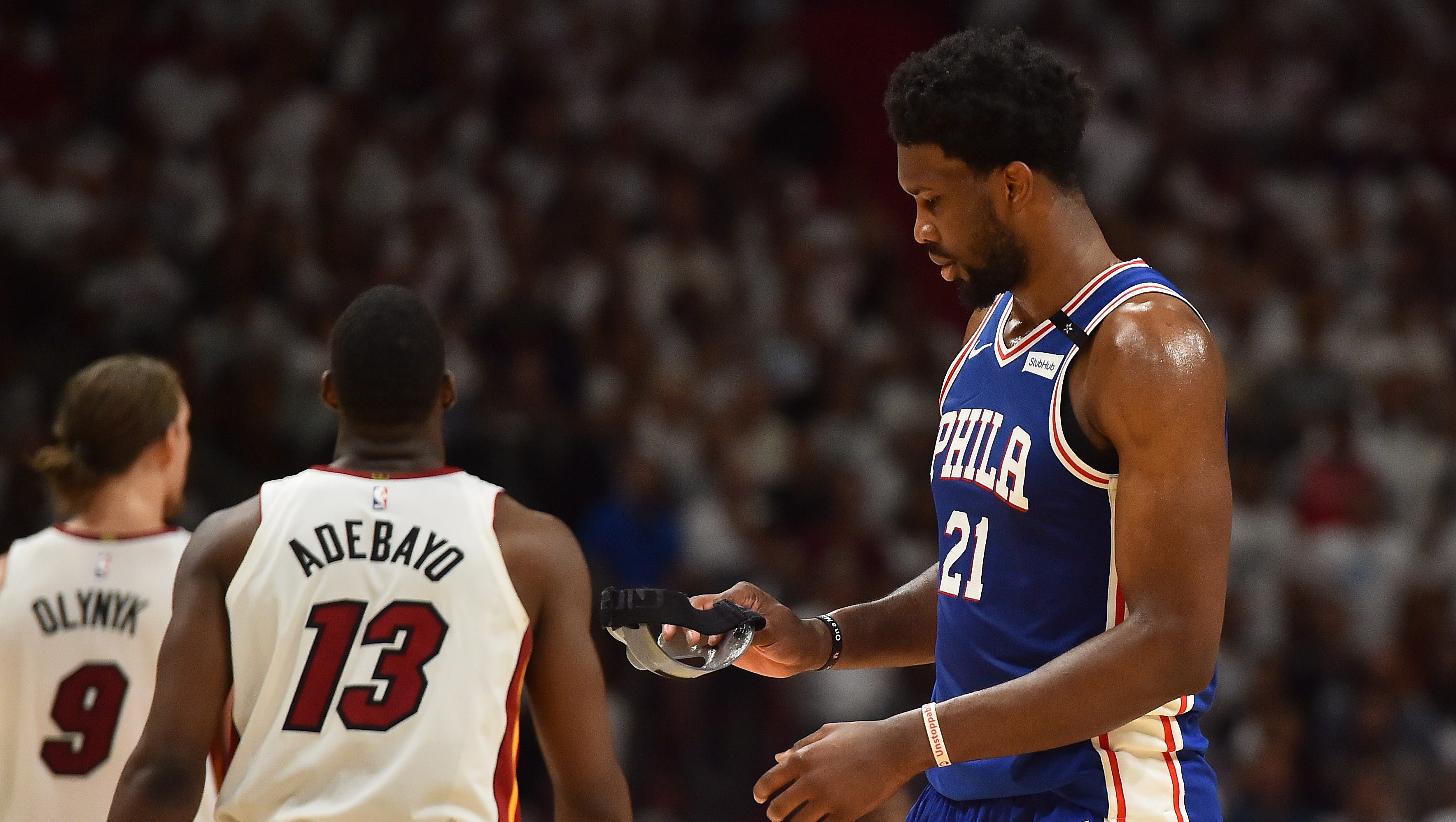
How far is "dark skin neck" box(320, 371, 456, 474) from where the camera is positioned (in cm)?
310

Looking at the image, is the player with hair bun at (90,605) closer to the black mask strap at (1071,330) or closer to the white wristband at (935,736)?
the white wristband at (935,736)

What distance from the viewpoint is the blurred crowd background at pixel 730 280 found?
25.6 feet

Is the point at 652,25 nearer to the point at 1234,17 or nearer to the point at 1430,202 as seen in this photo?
the point at 1234,17

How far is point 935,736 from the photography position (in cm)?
267

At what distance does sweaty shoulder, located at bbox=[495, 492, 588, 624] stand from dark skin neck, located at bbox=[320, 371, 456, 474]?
184 mm

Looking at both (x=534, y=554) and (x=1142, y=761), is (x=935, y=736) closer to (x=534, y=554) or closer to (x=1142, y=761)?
(x=1142, y=761)

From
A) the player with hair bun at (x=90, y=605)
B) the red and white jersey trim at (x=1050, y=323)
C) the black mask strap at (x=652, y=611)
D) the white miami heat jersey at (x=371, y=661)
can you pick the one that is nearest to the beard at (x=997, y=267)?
the red and white jersey trim at (x=1050, y=323)

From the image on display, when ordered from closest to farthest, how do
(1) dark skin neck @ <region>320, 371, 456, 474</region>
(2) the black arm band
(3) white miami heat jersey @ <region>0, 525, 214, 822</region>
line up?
(1) dark skin neck @ <region>320, 371, 456, 474</region> < (2) the black arm band < (3) white miami heat jersey @ <region>0, 525, 214, 822</region>

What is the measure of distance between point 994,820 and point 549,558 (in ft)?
3.29

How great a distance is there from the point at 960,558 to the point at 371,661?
117 centimetres

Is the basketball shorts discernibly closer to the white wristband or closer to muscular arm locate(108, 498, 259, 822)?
the white wristband

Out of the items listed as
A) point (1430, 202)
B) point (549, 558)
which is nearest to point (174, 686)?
point (549, 558)

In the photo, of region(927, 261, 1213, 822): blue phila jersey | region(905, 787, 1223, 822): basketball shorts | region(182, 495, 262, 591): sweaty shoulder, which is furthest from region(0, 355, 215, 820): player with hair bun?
region(927, 261, 1213, 822): blue phila jersey

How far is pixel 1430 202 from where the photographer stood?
10.8 metres
